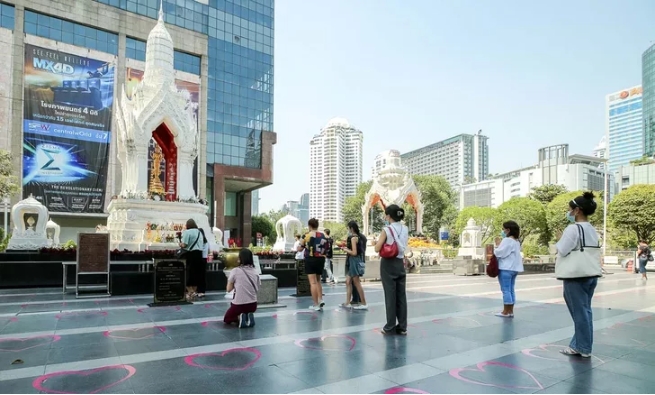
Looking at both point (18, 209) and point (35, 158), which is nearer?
point (18, 209)

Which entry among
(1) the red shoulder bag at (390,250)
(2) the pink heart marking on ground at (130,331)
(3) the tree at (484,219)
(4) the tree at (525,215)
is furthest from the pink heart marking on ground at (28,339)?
(4) the tree at (525,215)

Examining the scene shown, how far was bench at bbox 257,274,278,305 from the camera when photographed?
31.5ft

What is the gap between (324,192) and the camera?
128 metres

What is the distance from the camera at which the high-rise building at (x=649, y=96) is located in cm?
12500

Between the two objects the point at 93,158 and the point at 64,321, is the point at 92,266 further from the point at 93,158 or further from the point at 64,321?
the point at 93,158

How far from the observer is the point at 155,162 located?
69.2 ft

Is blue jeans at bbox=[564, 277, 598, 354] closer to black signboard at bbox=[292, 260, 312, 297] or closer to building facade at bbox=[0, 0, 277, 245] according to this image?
black signboard at bbox=[292, 260, 312, 297]

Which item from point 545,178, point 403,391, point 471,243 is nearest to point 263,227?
point 471,243

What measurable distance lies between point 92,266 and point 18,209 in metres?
8.21

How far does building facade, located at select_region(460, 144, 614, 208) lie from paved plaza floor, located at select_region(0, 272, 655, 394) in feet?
357

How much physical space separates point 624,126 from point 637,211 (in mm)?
138285

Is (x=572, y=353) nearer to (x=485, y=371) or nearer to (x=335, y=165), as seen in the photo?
(x=485, y=371)

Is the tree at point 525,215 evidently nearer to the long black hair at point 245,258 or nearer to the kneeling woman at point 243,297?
the long black hair at point 245,258

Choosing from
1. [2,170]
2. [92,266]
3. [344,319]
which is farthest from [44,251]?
[2,170]
